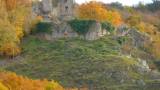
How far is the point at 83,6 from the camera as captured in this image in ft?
412

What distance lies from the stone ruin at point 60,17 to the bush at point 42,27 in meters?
0.50

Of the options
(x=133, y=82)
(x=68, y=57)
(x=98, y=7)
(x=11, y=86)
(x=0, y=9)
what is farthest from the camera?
(x=98, y=7)

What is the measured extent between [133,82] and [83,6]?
91.0 feet

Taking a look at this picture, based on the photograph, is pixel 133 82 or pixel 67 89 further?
pixel 133 82

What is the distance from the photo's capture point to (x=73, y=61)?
105812 mm

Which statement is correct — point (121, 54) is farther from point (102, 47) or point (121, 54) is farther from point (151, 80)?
point (151, 80)

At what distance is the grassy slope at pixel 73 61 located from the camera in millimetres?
100688

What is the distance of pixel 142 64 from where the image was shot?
107750 mm

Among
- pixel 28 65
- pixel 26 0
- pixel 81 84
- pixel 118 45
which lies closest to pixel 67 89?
pixel 81 84

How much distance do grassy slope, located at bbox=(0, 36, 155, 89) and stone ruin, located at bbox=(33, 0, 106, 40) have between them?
1.39 m

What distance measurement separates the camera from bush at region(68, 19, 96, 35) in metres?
115

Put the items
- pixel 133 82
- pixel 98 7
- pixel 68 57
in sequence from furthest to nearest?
pixel 98 7 → pixel 68 57 → pixel 133 82

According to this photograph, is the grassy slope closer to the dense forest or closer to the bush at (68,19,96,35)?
the dense forest

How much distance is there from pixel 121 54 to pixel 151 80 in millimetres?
10186
